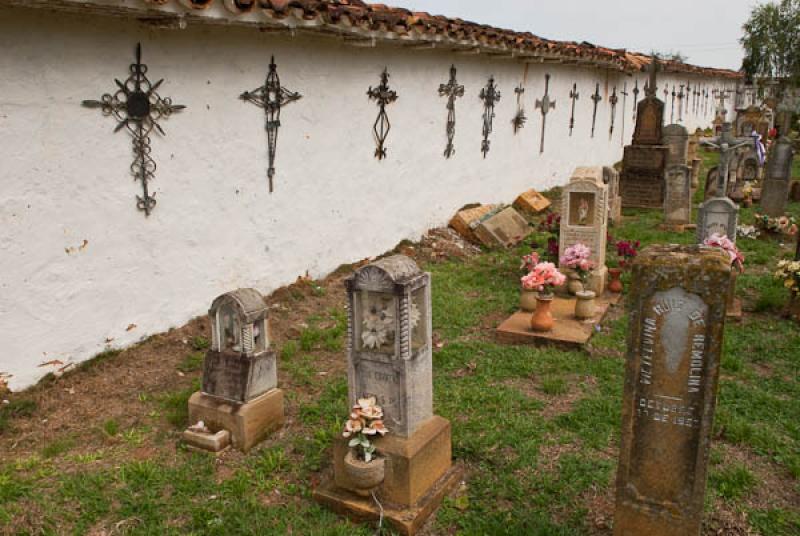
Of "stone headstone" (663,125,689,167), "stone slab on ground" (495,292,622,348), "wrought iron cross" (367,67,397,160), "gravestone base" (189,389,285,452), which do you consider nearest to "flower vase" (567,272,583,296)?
"stone slab on ground" (495,292,622,348)

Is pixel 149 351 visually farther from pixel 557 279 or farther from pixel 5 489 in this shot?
pixel 557 279

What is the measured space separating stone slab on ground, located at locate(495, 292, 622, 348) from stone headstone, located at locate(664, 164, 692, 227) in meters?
5.07

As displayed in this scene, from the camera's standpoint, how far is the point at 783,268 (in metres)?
7.27

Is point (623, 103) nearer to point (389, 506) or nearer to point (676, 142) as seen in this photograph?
point (676, 142)

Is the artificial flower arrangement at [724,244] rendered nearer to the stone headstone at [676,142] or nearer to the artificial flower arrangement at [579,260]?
the artificial flower arrangement at [579,260]

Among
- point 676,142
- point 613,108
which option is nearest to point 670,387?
point 676,142

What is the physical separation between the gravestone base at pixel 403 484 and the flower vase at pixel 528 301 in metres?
3.31

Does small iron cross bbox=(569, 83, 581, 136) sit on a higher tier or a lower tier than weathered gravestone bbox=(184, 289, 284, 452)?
higher

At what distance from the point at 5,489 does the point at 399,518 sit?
244 cm

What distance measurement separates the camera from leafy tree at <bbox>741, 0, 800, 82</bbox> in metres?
35.1

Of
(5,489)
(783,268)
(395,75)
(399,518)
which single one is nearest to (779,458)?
(399,518)

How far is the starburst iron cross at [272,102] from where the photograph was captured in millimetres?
7270

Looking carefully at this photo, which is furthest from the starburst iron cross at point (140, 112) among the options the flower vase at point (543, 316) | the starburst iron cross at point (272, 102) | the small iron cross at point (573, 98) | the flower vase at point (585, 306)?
the small iron cross at point (573, 98)

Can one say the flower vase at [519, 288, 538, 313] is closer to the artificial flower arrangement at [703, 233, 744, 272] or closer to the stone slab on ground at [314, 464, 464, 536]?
the artificial flower arrangement at [703, 233, 744, 272]
